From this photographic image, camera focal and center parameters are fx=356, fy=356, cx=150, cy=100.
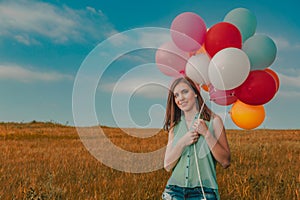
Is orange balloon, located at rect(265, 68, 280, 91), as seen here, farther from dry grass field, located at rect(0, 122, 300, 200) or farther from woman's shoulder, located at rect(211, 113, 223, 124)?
dry grass field, located at rect(0, 122, 300, 200)

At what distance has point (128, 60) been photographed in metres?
3.91

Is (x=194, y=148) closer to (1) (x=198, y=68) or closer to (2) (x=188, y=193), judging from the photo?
(2) (x=188, y=193)

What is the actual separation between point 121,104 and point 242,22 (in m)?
1.70

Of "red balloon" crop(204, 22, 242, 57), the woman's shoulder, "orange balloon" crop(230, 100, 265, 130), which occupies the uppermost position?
"red balloon" crop(204, 22, 242, 57)

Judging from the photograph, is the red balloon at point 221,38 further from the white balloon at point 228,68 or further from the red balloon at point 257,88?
the red balloon at point 257,88

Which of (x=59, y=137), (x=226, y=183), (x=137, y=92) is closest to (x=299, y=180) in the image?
(x=226, y=183)

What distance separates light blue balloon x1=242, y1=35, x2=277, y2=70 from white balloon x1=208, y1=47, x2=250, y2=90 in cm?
25

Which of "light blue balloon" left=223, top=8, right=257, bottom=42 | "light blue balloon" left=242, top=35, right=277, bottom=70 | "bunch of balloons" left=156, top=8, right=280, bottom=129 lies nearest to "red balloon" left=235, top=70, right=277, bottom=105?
"bunch of balloons" left=156, top=8, right=280, bottom=129

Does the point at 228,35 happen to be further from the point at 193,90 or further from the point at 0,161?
the point at 0,161

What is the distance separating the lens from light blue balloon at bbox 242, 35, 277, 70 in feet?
12.5

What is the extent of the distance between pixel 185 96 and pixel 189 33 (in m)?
0.70

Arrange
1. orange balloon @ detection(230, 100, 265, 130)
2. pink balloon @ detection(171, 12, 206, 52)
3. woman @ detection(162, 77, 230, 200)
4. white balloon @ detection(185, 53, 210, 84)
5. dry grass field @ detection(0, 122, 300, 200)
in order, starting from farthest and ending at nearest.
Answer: dry grass field @ detection(0, 122, 300, 200) → orange balloon @ detection(230, 100, 265, 130) → pink balloon @ detection(171, 12, 206, 52) → white balloon @ detection(185, 53, 210, 84) → woman @ detection(162, 77, 230, 200)

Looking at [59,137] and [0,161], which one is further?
[59,137]

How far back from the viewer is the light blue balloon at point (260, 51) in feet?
A: 12.5
